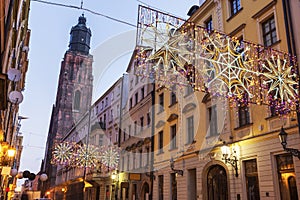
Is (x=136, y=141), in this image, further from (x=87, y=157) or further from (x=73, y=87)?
(x=73, y=87)

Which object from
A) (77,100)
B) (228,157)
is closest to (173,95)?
(228,157)

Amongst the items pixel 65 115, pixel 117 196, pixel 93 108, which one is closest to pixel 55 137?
pixel 65 115

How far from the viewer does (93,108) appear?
44.9 m

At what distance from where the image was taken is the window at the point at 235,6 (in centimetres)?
1679

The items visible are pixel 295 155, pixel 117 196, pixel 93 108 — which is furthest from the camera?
pixel 93 108

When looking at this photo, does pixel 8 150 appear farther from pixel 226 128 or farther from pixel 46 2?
pixel 226 128

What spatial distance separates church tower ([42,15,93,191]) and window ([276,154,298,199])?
6216 cm

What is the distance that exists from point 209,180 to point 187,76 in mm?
9102

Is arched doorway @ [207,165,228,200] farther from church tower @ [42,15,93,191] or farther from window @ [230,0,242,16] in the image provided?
church tower @ [42,15,93,191]

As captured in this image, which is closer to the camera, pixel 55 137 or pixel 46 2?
pixel 46 2

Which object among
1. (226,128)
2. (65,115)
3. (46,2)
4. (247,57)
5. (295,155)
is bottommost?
(295,155)

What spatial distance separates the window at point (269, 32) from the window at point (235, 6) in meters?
2.38

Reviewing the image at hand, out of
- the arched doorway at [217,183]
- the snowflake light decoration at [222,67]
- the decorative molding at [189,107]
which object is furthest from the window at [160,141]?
the snowflake light decoration at [222,67]

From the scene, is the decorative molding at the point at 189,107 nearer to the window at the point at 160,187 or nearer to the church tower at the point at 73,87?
the window at the point at 160,187
